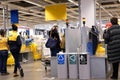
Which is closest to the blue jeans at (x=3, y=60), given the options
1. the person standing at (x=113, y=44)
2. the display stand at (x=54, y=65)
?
the display stand at (x=54, y=65)

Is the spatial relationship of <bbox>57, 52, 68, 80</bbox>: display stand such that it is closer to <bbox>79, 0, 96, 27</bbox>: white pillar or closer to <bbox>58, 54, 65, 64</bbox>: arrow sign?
<bbox>58, 54, 65, 64</bbox>: arrow sign

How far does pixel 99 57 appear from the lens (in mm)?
7199

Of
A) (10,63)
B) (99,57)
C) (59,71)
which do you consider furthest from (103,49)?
(10,63)

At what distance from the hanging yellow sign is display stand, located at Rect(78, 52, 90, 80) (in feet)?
25.3

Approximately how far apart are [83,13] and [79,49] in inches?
99.2

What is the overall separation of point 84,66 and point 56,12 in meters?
8.12

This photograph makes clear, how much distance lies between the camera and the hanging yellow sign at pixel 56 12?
1464 centimetres

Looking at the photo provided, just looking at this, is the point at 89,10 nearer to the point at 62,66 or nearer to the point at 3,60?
the point at 62,66

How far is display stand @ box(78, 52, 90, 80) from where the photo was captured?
7.10m

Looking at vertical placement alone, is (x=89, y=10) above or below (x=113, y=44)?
above

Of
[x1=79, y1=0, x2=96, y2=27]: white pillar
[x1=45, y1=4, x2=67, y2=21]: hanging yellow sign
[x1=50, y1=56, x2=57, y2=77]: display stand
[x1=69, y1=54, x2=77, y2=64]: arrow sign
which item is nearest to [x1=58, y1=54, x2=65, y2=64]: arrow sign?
[x1=69, y1=54, x2=77, y2=64]: arrow sign

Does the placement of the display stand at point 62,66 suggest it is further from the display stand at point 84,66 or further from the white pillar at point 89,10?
the white pillar at point 89,10

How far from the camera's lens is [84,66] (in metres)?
7.11

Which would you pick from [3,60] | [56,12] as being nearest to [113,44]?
[3,60]
